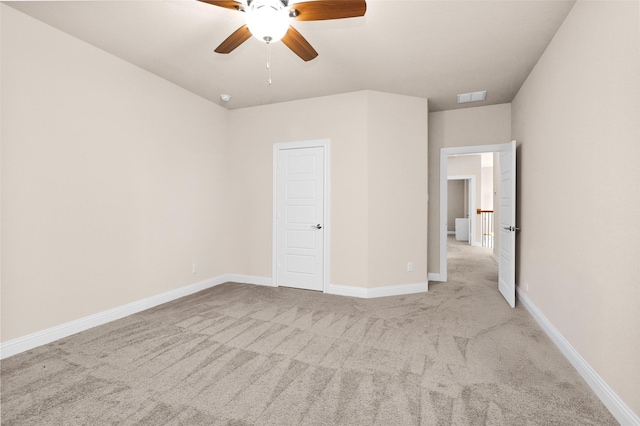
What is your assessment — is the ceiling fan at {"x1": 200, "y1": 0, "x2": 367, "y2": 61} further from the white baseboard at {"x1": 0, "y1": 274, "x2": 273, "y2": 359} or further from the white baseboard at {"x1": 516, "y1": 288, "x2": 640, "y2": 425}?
the white baseboard at {"x1": 0, "y1": 274, "x2": 273, "y2": 359}

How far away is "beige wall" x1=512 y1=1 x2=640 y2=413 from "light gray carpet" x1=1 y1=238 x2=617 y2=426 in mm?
364

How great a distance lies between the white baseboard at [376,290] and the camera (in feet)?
13.1

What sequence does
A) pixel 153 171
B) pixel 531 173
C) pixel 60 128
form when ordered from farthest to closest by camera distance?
pixel 153 171 → pixel 531 173 → pixel 60 128

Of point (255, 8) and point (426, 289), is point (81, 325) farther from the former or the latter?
point (426, 289)

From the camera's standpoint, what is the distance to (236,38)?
7.10 ft

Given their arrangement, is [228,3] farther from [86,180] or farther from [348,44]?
[86,180]

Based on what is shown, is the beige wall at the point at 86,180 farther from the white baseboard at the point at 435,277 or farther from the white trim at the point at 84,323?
the white baseboard at the point at 435,277

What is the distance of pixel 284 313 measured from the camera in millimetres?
3395

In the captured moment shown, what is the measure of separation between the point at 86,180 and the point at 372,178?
10.6ft

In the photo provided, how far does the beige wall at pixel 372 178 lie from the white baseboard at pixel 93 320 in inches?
59.1

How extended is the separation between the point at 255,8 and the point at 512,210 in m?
3.59

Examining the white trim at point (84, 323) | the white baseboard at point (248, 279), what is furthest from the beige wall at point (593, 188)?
the white trim at point (84, 323)

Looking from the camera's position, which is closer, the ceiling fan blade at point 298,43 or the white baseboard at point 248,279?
the ceiling fan blade at point 298,43

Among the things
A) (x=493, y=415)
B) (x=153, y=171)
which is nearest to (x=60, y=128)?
(x=153, y=171)
